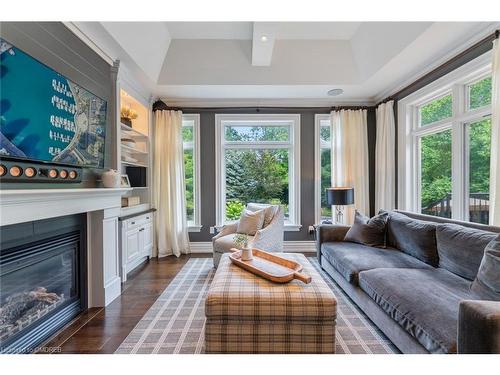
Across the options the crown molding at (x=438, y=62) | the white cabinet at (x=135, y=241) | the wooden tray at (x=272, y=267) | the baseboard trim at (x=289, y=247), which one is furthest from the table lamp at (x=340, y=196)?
the white cabinet at (x=135, y=241)

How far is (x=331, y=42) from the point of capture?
3398 mm

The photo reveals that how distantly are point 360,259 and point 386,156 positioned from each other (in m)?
2.10

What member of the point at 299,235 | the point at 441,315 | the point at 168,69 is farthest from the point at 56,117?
the point at 299,235

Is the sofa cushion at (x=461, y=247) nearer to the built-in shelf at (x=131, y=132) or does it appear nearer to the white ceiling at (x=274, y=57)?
the white ceiling at (x=274, y=57)

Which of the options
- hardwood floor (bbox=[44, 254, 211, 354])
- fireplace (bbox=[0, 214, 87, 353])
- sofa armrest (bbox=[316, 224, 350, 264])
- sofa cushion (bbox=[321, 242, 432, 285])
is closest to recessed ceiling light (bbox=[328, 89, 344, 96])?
sofa armrest (bbox=[316, 224, 350, 264])

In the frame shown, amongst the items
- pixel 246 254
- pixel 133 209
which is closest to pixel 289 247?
pixel 246 254

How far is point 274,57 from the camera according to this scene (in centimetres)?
345

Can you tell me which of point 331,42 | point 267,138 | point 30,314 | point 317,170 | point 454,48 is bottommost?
point 30,314

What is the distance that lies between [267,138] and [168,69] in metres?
1.89

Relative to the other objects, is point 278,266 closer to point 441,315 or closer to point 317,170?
point 441,315

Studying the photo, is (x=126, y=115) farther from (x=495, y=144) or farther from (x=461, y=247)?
(x=495, y=144)

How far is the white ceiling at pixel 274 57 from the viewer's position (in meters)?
2.77

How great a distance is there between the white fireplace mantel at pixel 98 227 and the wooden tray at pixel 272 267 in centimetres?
129
